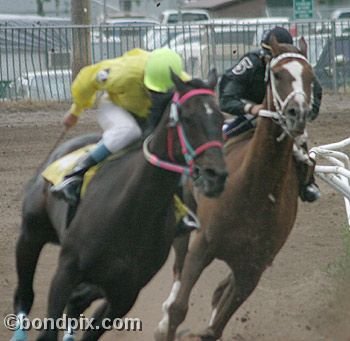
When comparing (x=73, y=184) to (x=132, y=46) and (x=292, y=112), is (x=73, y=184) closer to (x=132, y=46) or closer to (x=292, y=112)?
(x=292, y=112)

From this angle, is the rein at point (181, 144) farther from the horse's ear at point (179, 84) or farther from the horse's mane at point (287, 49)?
the horse's mane at point (287, 49)

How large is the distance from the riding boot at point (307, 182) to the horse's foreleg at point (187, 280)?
761mm

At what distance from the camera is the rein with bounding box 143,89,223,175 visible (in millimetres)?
5750

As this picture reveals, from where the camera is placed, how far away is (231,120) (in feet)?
27.5

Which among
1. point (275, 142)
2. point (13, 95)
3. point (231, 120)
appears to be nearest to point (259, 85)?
point (231, 120)

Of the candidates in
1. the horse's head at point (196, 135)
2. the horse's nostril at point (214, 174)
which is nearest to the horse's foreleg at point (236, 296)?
the horse's head at point (196, 135)

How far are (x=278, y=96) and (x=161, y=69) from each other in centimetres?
98

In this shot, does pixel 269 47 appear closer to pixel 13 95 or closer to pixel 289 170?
pixel 289 170

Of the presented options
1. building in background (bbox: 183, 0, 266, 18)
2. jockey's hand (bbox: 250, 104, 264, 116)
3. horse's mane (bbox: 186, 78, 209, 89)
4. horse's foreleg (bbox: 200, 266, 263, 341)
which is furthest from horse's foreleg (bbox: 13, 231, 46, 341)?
building in background (bbox: 183, 0, 266, 18)

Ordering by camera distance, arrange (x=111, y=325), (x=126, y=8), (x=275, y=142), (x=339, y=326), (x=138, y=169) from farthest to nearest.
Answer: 1. (x=126, y=8)
2. (x=339, y=326)
3. (x=275, y=142)
4. (x=111, y=325)
5. (x=138, y=169)

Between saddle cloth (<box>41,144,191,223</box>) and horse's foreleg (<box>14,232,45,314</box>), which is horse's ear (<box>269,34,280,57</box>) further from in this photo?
horse's foreleg (<box>14,232,45,314</box>)

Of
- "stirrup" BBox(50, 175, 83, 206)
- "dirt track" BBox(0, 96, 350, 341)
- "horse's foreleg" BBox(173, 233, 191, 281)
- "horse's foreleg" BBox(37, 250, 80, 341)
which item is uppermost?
"stirrup" BBox(50, 175, 83, 206)

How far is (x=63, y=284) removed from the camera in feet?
21.1

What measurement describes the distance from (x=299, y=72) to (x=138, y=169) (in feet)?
4.38
